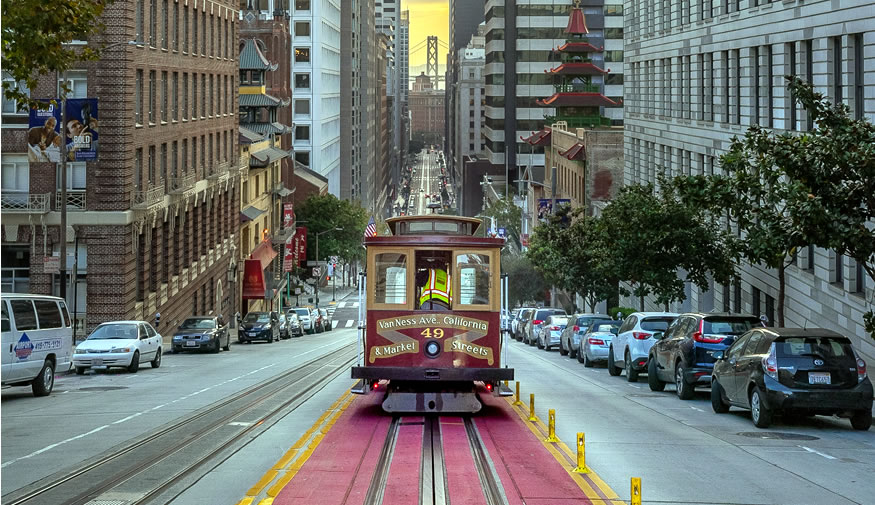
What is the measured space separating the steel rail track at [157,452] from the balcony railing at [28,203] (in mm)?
20710

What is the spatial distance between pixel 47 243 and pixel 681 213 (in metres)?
23.9

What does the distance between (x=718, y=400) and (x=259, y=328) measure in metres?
39.2

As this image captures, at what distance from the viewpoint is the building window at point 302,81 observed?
411ft

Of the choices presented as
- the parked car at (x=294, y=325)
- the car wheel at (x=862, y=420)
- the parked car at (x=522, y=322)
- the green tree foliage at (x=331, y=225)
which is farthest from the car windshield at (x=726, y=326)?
the green tree foliage at (x=331, y=225)

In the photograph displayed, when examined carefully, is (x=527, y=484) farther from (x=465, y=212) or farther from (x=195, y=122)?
(x=465, y=212)

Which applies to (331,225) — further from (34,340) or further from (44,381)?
(34,340)

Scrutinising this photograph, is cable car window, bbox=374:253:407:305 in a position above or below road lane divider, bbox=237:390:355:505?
above

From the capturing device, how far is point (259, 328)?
58.0 metres

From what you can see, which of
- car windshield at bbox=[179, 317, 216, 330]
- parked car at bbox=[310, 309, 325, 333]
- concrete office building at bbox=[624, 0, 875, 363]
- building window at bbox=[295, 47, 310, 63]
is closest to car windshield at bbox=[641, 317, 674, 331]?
concrete office building at bbox=[624, 0, 875, 363]

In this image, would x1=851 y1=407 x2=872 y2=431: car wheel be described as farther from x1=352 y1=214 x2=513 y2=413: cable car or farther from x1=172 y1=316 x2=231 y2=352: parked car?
x1=172 y1=316 x2=231 y2=352: parked car

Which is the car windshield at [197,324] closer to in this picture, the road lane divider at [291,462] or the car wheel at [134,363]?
the car wheel at [134,363]

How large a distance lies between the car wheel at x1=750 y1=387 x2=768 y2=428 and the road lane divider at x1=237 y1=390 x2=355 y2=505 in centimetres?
664

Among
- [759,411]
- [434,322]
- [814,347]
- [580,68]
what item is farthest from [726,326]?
[580,68]

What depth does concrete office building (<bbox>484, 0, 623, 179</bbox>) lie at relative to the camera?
13762 cm
